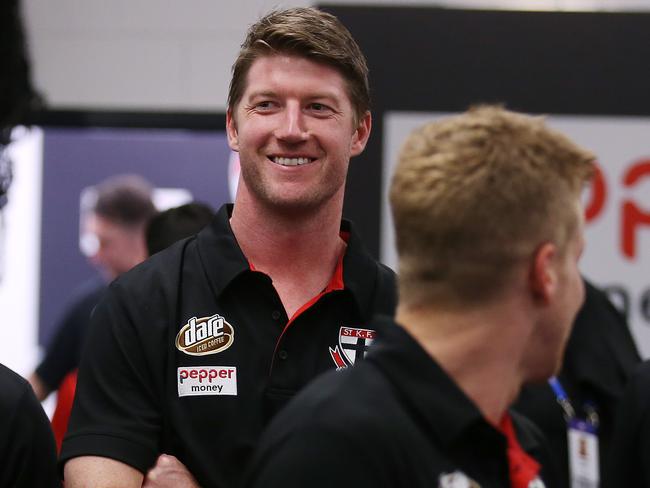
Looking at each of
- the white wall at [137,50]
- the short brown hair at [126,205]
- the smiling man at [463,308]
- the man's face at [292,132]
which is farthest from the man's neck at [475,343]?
the white wall at [137,50]

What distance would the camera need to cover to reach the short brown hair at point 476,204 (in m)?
1.44

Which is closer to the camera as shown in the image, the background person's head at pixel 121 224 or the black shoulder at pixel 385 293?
the black shoulder at pixel 385 293

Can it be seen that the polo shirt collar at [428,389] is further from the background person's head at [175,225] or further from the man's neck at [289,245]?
the background person's head at [175,225]

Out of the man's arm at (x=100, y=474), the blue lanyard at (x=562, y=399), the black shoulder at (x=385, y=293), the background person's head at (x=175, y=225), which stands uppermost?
the black shoulder at (x=385, y=293)

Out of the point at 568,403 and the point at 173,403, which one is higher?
the point at 173,403

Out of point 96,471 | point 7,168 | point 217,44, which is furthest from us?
point 217,44

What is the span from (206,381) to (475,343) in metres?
0.75

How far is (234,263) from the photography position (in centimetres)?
221

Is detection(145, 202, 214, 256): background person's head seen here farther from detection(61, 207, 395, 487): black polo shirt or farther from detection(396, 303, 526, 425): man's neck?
detection(396, 303, 526, 425): man's neck

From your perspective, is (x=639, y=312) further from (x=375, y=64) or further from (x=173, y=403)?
(x=173, y=403)

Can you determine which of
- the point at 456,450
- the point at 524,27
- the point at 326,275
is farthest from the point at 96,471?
the point at 524,27

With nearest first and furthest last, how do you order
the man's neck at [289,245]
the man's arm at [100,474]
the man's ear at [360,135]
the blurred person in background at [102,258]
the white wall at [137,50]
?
the man's arm at [100,474]
the man's neck at [289,245]
the man's ear at [360,135]
the blurred person in background at [102,258]
the white wall at [137,50]

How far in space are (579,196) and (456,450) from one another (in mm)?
354

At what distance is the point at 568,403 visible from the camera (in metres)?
2.72
